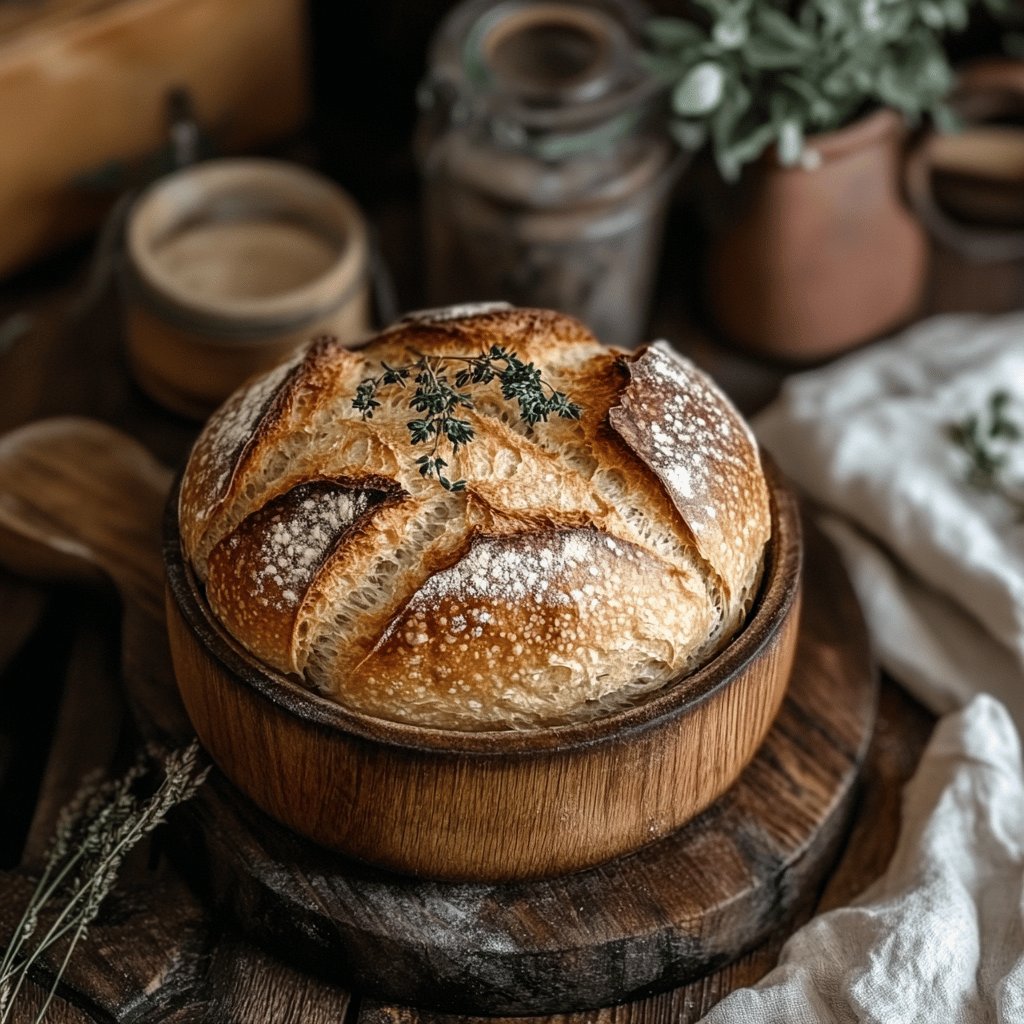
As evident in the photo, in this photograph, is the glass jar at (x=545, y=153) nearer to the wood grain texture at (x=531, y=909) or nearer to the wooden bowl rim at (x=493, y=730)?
the wooden bowl rim at (x=493, y=730)

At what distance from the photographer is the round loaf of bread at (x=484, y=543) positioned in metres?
1.43

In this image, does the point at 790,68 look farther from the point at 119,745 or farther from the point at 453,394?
the point at 119,745

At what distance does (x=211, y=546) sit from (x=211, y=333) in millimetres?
673

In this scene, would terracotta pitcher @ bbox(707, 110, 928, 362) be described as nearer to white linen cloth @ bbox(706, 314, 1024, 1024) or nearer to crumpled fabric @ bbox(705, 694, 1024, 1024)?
white linen cloth @ bbox(706, 314, 1024, 1024)

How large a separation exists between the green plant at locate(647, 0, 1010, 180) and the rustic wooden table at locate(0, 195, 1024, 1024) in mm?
420

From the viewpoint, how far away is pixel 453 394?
5.03 feet

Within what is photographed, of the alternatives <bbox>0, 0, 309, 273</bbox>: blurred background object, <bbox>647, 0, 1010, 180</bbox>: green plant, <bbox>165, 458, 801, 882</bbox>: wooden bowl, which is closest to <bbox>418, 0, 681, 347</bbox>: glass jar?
<bbox>647, 0, 1010, 180</bbox>: green plant

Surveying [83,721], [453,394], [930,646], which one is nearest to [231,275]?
[83,721]

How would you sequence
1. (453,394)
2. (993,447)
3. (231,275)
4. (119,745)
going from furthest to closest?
(231,275), (993,447), (119,745), (453,394)

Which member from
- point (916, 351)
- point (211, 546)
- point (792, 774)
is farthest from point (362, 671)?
point (916, 351)

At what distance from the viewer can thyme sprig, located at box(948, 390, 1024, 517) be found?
2053 mm

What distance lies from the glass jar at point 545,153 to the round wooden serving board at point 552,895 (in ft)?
2.82

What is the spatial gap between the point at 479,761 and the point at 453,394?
0.40 m

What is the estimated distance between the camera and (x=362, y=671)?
1.44 meters
